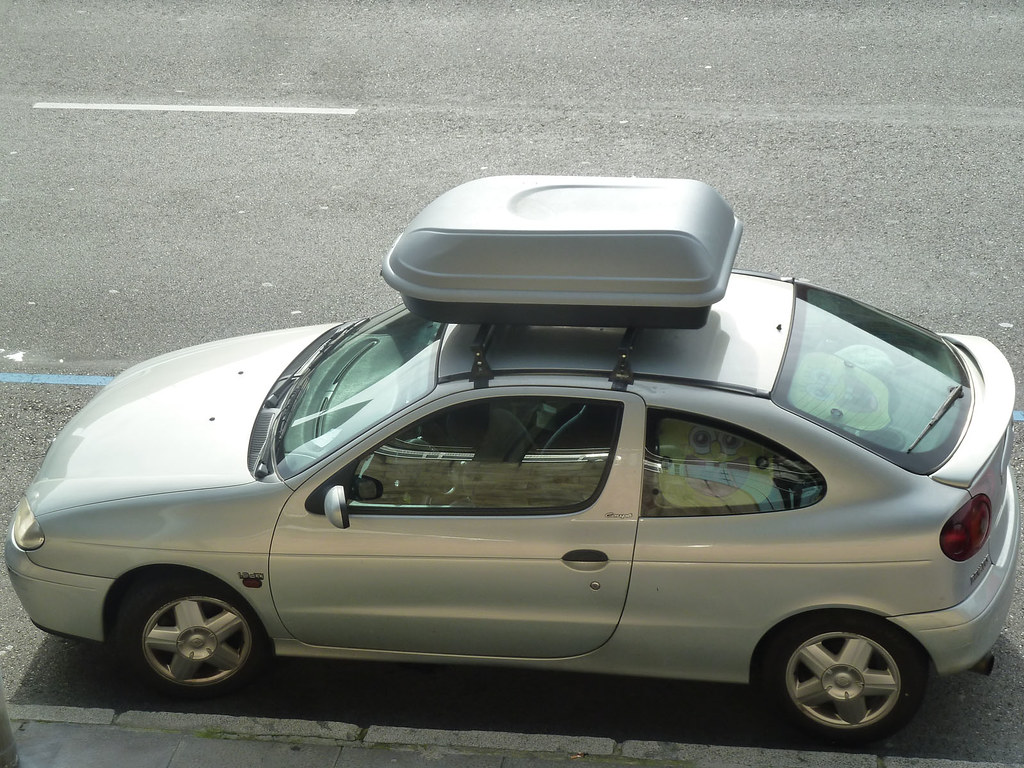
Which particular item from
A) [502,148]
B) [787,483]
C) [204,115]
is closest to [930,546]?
[787,483]

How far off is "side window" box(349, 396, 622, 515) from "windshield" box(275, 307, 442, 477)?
0.18 metres

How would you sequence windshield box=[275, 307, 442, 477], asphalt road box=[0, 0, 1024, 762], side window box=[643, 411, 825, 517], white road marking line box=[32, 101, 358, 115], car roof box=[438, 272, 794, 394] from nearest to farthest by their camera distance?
A: side window box=[643, 411, 825, 517]
car roof box=[438, 272, 794, 394]
windshield box=[275, 307, 442, 477]
asphalt road box=[0, 0, 1024, 762]
white road marking line box=[32, 101, 358, 115]

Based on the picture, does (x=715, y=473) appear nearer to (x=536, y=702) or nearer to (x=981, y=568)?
(x=981, y=568)

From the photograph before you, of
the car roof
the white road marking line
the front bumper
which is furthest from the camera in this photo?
the white road marking line

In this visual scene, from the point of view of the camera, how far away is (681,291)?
4254 mm

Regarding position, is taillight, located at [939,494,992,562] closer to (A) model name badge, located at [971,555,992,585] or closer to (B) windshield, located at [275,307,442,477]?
Result: (A) model name badge, located at [971,555,992,585]

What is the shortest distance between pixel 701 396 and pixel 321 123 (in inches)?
308

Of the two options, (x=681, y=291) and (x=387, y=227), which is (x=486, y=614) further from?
(x=387, y=227)

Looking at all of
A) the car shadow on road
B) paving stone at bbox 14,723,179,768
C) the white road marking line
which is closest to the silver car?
the car shadow on road

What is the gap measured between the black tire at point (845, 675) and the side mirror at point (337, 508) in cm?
168

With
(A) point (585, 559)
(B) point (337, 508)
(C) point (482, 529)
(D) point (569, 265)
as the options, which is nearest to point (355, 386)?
(B) point (337, 508)

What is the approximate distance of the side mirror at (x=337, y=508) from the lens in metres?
4.43

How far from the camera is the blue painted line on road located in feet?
25.2

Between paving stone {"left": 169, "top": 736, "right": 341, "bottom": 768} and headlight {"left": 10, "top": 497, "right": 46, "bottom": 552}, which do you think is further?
headlight {"left": 10, "top": 497, "right": 46, "bottom": 552}
